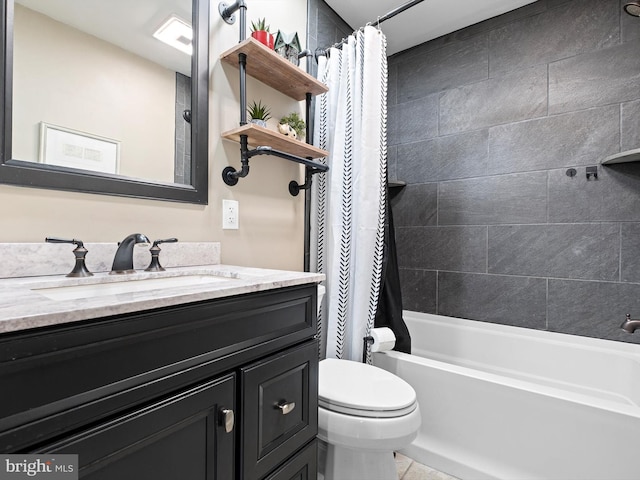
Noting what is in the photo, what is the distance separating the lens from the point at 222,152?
1.42 m

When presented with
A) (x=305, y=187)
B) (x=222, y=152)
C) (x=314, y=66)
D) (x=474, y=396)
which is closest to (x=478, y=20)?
(x=314, y=66)

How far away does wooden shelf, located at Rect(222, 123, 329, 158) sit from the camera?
134 centimetres

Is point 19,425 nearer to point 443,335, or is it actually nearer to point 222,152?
point 222,152

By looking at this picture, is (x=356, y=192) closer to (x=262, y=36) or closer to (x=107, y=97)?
(x=262, y=36)

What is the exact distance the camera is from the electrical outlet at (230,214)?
1422 millimetres

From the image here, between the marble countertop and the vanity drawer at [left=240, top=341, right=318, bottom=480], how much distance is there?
208 mm

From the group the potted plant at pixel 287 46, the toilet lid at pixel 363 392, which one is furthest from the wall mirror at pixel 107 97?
the toilet lid at pixel 363 392

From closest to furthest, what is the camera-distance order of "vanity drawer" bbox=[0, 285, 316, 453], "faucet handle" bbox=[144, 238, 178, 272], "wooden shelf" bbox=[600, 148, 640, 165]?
1. "vanity drawer" bbox=[0, 285, 316, 453]
2. "faucet handle" bbox=[144, 238, 178, 272]
3. "wooden shelf" bbox=[600, 148, 640, 165]

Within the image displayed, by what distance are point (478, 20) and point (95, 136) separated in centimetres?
245

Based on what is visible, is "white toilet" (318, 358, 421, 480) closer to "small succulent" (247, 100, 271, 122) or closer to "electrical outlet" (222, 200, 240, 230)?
"electrical outlet" (222, 200, 240, 230)

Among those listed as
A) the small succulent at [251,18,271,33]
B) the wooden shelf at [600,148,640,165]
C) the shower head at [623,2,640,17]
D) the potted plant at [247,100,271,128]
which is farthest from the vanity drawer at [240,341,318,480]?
the shower head at [623,2,640,17]

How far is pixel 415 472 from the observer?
5.11 ft

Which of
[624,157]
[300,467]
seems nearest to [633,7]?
[624,157]

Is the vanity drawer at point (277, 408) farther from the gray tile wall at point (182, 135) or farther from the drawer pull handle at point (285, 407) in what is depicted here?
the gray tile wall at point (182, 135)
